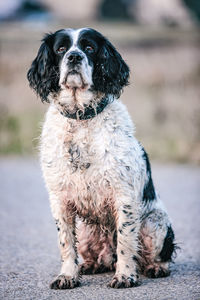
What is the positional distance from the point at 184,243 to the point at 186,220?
1.25 m

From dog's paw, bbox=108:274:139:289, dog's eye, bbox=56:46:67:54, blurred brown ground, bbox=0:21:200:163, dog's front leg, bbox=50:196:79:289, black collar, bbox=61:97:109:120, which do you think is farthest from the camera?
blurred brown ground, bbox=0:21:200:163

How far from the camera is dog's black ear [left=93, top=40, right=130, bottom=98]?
4.96 m

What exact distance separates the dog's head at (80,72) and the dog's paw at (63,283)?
1.47 metres

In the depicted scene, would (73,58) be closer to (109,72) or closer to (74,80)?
(74,80)

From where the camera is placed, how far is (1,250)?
6.02 metres

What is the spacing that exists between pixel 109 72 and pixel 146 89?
47.8 feet

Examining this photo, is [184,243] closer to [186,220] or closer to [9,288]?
[186,220]

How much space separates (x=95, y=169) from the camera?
4.66 m

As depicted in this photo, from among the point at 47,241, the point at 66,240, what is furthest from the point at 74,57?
the point at 47,241

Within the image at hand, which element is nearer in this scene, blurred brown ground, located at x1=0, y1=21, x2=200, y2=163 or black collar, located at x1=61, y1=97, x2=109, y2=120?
black collar, located at x1=61, y1=97, x2=109, y2=120

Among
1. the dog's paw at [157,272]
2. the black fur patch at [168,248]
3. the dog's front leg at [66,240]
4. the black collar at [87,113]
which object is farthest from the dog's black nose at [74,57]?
the dog's paw at [157,272]

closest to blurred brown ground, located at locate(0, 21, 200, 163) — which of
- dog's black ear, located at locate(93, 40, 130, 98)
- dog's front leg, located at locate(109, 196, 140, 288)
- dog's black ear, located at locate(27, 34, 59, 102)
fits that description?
dog's black ear, located at locate(27, 34, 59, 102)

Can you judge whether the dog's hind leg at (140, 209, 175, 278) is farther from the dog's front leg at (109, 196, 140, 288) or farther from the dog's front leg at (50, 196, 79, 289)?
the dog's front leg at (50, 196, 79, 289)

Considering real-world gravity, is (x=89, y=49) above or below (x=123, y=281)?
above
